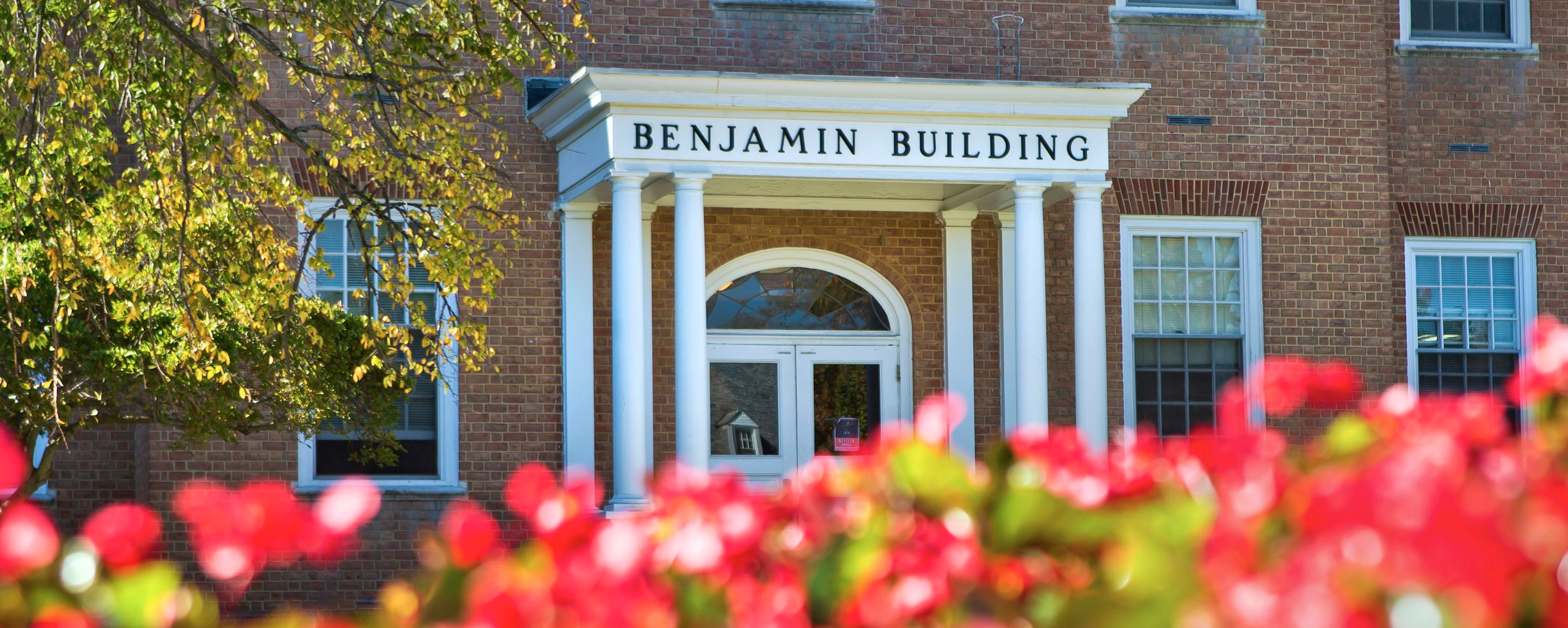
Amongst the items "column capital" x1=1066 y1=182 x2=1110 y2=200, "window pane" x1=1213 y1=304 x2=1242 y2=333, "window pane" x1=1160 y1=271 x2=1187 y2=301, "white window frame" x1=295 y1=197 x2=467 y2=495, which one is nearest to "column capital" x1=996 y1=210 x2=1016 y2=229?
"column capital" x1=1066 y1=182 x2=1110 y2=200

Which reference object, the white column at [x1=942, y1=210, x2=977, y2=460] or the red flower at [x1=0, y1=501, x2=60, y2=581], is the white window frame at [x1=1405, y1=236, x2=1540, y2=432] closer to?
the white column at [x1=942, y1=210, x2=977, y2=460]

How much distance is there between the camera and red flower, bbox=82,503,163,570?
178cm

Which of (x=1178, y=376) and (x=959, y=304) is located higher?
(x=959, y=304)

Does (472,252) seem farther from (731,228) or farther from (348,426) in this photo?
(731,228)

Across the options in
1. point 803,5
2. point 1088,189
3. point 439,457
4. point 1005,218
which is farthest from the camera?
point 1005,218

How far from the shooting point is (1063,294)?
1350cm

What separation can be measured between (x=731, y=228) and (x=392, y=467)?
328 cm

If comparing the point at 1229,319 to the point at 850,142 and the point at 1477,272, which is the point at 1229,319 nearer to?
the point at 1477,272

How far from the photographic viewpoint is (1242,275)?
1378 centimetres

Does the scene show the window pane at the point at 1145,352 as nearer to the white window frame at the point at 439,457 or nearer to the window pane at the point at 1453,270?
the window pane at the point at 1453,270

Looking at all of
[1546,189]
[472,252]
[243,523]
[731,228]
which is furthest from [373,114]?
[1546,189]

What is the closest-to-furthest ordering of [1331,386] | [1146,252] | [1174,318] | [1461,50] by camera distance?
[1331,386] < [1146,252] < [1174,318] < [1461,50]

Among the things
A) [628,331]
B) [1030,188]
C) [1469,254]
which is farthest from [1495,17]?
[628,331]

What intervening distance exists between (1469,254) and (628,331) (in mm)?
7786
